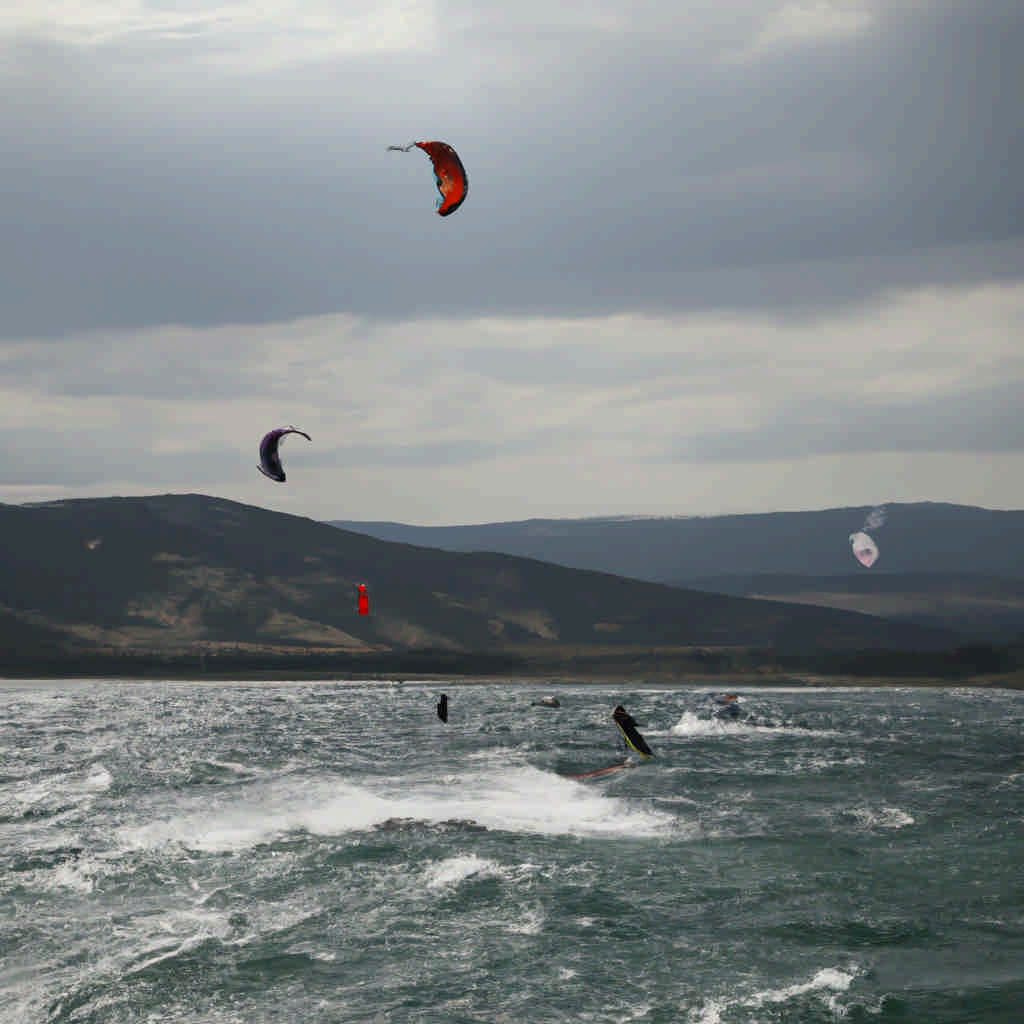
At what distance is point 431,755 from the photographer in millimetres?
60844

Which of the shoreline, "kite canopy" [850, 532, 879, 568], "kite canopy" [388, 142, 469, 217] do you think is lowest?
the shoreline

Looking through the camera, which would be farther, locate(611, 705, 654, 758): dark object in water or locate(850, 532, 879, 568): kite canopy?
locate(850, 532, 879, 568): kite canopy

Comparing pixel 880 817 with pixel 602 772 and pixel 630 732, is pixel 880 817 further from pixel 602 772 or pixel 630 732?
pixel 630 732

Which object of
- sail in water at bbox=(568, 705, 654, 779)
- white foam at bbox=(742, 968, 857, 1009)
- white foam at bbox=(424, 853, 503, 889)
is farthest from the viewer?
sail in water at bbox=(568, 705, 654, 779)

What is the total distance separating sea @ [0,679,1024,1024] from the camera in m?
22.2

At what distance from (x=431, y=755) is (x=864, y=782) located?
21402 millimetres

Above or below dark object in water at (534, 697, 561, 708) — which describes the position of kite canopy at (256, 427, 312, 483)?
above

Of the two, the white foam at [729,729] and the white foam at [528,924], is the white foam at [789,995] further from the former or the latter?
the white foam at [729,729]

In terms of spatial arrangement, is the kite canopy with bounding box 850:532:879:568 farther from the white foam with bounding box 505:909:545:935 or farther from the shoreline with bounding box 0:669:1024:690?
the shoreline with bounding box 0:669:1024:690

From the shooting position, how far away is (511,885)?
100ft

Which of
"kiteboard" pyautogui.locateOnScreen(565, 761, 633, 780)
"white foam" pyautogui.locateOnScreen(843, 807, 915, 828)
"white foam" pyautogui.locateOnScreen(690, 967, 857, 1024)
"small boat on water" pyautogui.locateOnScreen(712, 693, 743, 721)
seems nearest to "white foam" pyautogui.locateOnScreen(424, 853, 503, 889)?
"white foam" pyautogui.locateOnScreen(690, 967, 857, 1024)

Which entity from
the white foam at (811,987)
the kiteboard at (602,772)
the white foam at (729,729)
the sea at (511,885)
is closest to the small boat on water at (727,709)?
the white foam at (729,729)

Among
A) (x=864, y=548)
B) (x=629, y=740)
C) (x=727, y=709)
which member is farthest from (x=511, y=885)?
(x=727, y=709)

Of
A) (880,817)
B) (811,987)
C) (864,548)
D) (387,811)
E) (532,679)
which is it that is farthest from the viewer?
(532,679)
